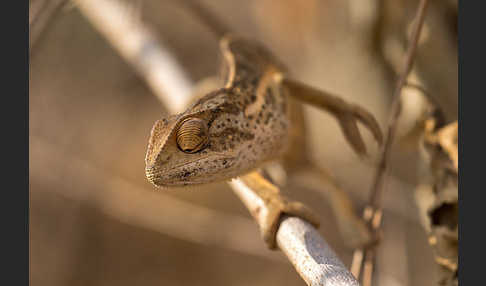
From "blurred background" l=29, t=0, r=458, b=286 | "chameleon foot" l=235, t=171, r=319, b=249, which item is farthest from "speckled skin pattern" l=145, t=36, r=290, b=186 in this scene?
"blurred background" l=29, t=0, r=458, b=286

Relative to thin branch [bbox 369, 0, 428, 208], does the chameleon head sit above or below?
above

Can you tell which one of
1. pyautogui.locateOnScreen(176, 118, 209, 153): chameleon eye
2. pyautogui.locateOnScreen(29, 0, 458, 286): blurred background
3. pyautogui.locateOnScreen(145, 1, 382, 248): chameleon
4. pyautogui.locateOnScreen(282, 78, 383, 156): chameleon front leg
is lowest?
pyautogui.locateOnScreen(29, 0, 458, 286): blurred background

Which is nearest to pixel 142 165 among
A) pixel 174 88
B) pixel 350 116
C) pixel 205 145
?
pixel 174 88

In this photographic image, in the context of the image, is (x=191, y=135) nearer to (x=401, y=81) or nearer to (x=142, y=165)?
(x=401, y=81)

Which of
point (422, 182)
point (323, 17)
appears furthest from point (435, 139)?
point (323, 17)

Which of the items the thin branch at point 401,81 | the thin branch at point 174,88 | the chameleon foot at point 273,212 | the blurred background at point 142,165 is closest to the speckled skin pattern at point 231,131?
the chameleon foot at point 273,212

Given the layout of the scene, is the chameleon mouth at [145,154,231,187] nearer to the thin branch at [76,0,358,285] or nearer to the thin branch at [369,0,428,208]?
the thin branch at [76,0,358,285]

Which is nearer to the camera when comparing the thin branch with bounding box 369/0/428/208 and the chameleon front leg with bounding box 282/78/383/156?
the thin branch with bounding box 369/0/428/208

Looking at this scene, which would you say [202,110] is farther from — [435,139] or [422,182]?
[422,182]
